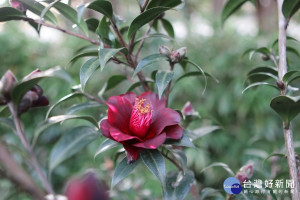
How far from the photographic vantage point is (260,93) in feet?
6.17

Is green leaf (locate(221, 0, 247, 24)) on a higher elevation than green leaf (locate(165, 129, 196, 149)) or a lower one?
higher

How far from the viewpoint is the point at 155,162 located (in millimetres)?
539

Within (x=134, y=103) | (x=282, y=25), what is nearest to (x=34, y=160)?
(x=134, y=103)

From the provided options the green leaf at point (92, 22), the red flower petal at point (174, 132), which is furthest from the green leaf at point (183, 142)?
the green leaf at point (92, 22)

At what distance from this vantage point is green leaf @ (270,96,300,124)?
59 cm

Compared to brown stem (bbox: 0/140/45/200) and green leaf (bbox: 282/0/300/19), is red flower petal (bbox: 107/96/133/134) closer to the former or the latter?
brown stem (bbox: 0/140/45/200)

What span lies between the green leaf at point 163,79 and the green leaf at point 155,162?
0.38 feet

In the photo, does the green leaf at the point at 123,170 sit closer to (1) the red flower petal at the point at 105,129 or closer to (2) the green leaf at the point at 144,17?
(1) the red flower petal at the point at 105,129

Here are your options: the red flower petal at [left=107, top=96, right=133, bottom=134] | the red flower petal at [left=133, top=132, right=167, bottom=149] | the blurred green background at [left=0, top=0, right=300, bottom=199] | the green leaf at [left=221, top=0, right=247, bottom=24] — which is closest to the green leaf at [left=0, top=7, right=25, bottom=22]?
the red flower petal at [left=107, top=96, right=133, bottom=134]

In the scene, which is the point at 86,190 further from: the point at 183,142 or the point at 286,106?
the point at 286,106

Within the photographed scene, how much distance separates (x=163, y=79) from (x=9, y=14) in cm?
33

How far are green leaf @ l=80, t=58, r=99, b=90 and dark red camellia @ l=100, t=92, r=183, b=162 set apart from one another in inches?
2.5

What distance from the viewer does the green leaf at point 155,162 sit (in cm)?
52

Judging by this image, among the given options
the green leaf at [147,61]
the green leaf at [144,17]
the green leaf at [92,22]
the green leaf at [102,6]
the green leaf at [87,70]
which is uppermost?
the green leaf at [102,6]
